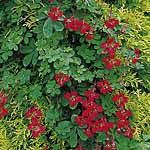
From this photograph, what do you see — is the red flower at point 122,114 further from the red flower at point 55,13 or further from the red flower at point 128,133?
the red flower at point 55,13

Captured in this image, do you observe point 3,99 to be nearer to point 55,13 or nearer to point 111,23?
point 55,13

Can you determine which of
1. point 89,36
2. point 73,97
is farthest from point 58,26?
point 73,97

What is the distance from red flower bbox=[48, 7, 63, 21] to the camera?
2184 millimetres

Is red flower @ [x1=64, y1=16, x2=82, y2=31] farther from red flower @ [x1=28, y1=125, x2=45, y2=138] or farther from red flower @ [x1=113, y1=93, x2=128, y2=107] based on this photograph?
red flower @ [x1=28, y1=125, x2=45, y2=138]

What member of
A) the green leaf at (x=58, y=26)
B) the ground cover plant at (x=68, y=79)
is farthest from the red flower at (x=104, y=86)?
the green leaf at (x=58, y=26)

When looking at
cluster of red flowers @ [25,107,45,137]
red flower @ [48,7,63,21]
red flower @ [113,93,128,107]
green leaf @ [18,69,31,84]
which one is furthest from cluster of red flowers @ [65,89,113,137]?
red flower @ [48,7,63,21]

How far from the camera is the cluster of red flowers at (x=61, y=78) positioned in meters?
2.15

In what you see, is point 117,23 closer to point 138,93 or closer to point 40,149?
point 138,93

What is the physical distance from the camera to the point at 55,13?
7.20ft

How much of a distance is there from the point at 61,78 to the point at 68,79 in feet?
0.12

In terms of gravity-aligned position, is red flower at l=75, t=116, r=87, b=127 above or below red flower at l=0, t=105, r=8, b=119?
above

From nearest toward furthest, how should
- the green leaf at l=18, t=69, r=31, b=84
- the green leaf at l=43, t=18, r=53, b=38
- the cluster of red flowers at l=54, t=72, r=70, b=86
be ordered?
the cluster of red flowers at l=54, t=72, r=70, b=86, the green leaf at l=43, t=18, r=53, b=38, the green leaf at l=18, t=69, r=31, b=84

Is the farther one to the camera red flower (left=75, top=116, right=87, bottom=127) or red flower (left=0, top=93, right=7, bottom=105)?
red flower (left=0, top=93, right=7, bottom=105)

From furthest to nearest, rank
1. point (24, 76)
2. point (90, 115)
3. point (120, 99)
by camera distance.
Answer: point (24, 76) → point (120, 99) → point (90, 115)
